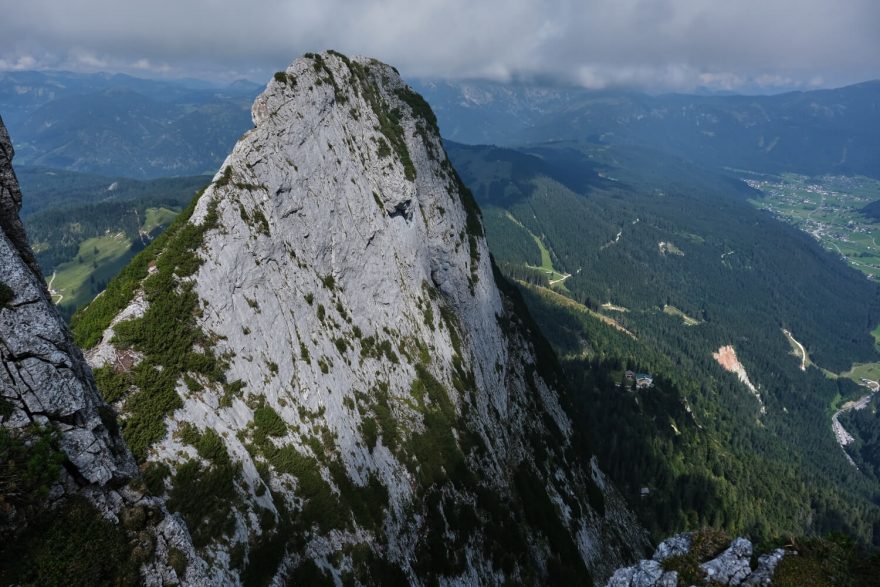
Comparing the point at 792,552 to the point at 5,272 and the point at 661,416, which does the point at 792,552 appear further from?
the point at 661,416

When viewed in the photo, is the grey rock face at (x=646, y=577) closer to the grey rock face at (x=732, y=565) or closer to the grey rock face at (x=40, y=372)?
the grey rock face at (x=732, y=565)

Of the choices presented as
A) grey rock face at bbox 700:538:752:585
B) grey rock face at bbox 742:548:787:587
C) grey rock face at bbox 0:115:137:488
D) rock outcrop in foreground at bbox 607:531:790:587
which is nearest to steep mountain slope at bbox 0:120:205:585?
grey rock face at bbox 0:115:137:488

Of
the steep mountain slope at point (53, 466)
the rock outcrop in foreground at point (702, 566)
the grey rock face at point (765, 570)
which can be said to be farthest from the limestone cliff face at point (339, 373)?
the grey rock face at point (765, 570)

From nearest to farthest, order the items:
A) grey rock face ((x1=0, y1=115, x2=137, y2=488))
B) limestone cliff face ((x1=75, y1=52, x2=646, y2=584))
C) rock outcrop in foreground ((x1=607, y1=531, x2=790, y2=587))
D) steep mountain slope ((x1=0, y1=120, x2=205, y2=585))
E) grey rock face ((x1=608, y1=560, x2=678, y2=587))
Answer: steep mountain slope ((x1=0, y1=120, x2=205, y2=585)) → grey rock face ((x1=0, y1=115, x2=137, y2=488)) → rock outcrop in foreground ((x1=607, y1=531, x2=790, y2=587)) → grey rock face ((x1=608, y1=560, x2=678, y2=587)) → limestone cliff face ((x1=75, y1=52, x2=646, y2=584))

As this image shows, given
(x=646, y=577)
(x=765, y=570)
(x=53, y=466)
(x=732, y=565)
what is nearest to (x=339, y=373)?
(x=646, y=577)

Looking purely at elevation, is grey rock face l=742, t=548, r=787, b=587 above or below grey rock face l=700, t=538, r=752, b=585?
above

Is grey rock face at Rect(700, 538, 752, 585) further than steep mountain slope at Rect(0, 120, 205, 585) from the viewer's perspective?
Yes

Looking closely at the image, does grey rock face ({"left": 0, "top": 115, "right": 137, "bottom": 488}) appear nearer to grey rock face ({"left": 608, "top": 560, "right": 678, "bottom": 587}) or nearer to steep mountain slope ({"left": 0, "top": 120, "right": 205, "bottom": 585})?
steep mountain slope ({"left": 0, "top": 120, "right": 205, "bottom": 585})
